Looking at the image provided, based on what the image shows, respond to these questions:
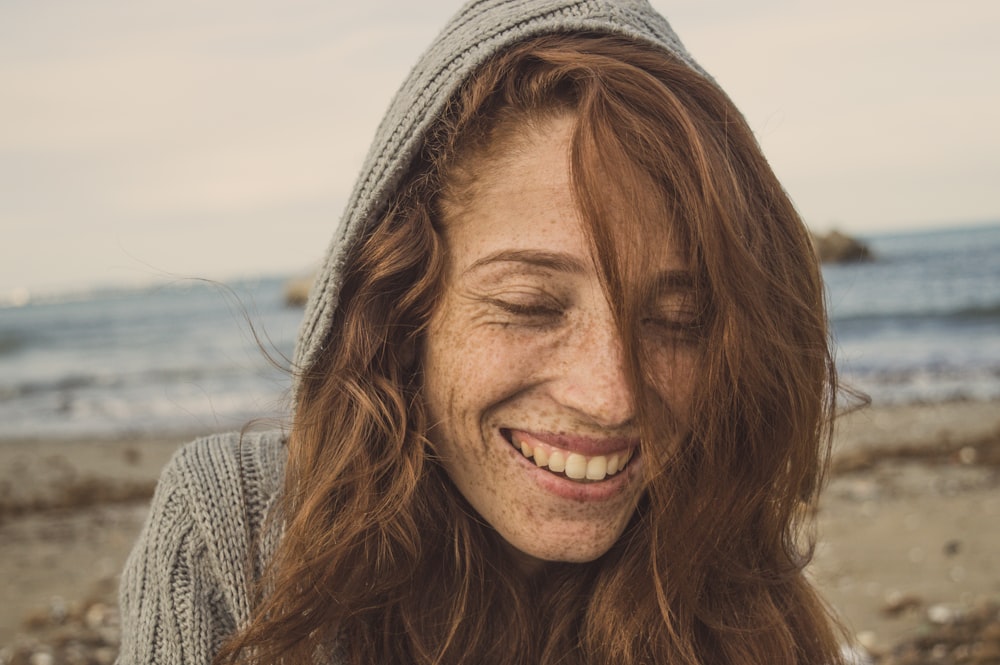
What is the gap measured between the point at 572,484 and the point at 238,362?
1675cm

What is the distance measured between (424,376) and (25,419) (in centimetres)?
1362

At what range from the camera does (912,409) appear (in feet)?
31.3

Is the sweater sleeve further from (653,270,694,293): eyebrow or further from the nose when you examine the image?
(653,270,694,293): eyebrow

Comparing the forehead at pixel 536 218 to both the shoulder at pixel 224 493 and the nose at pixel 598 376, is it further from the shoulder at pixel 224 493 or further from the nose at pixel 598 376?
the shoulder at pixel 224 493

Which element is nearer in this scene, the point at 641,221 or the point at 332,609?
the point at 641,221

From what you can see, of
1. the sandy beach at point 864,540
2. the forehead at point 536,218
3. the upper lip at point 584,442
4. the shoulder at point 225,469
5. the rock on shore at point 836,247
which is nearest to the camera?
the forehead at point 536,218

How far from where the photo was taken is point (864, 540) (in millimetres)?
5551

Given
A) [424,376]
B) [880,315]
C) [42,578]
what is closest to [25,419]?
[42,578]

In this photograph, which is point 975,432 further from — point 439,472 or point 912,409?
point 439,472

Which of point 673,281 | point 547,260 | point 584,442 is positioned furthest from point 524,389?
point 673,281

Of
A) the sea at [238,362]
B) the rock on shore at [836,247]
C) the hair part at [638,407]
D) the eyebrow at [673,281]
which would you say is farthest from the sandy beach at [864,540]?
the rock on shore at [836,247]

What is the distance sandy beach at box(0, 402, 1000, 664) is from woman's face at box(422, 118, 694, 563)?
1709 mm

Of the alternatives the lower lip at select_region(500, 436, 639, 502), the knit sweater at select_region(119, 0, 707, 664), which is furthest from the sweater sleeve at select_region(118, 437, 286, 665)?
the lower lip at select_region(500, 436, 639, 502)

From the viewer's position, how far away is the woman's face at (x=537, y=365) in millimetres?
1636
